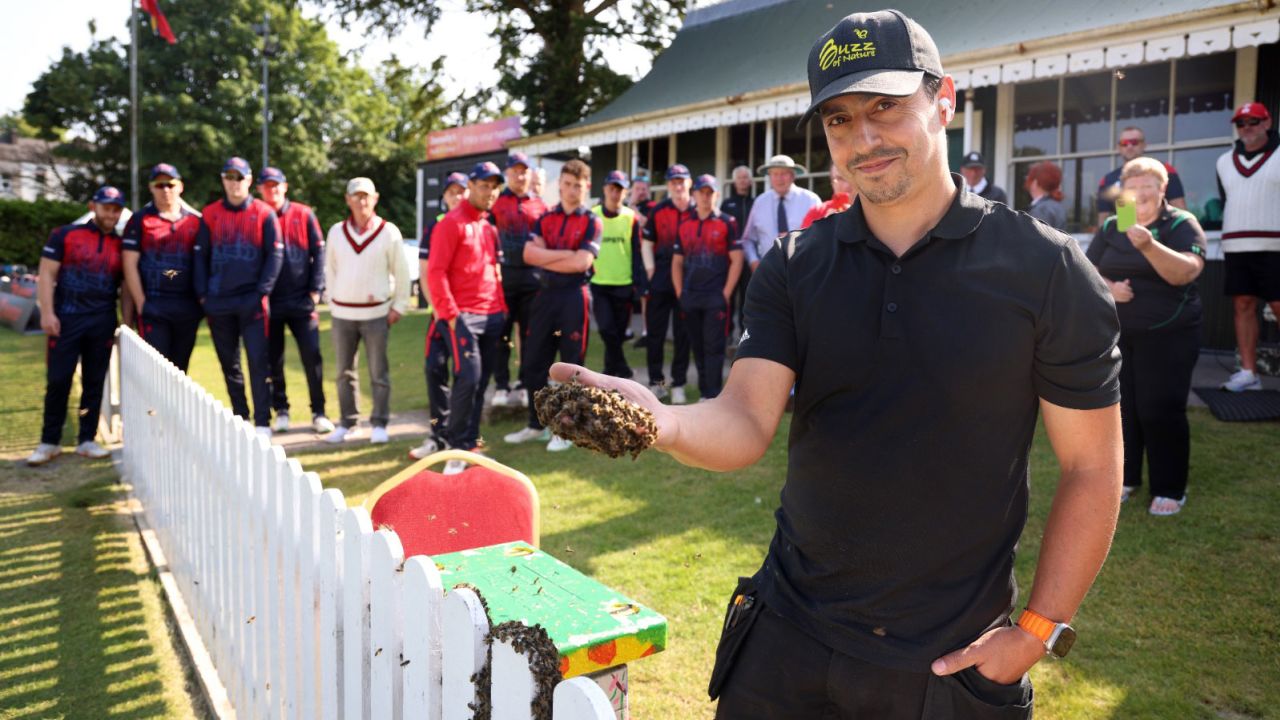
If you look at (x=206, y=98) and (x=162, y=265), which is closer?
(x=162, y=265)

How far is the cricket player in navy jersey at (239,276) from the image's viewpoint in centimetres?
784

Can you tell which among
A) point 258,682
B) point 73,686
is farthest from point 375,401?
point 258,682

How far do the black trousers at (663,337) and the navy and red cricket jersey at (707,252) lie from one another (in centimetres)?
45

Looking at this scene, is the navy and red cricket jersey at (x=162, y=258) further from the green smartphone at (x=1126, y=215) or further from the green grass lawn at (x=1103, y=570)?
the green smartphone at (x=1126, y=215)

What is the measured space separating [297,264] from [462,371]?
2519 millimetres

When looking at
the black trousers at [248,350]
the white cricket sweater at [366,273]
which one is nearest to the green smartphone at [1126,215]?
the white cricket sweater at [366,273]

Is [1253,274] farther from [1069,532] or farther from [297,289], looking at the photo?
[297,289]

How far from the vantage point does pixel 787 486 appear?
6.52 ft

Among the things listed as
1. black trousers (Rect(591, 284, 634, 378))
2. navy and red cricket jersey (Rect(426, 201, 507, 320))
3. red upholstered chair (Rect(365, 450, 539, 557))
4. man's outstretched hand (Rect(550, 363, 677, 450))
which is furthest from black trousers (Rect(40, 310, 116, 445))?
man's outstretched hand (Rect(550, 363, 677, 450))

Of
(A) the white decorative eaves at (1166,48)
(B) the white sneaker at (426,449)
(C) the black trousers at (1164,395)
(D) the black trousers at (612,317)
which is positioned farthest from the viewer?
(D) the black trousers at (612,317)

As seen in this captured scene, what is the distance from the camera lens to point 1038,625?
1740mm

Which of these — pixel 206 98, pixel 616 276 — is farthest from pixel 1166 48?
pixel 206 98

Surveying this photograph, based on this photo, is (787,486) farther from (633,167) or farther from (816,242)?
(633,167)

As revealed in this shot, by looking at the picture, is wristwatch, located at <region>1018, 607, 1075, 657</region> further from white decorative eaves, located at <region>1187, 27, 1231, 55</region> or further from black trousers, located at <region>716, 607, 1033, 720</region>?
white decorative eaves, located at <region>1187, 27, 1231, 55</region>
